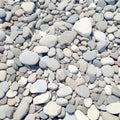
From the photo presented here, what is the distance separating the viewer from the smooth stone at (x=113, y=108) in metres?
1.89

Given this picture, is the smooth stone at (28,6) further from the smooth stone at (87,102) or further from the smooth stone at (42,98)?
the smooth stone at (87,102)

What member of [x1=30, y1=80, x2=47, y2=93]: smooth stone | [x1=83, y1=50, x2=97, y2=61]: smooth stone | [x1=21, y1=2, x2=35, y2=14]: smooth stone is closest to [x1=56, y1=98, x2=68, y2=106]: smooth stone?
[x1=30, y1=80, x2=47, y2=93]: smooth stone

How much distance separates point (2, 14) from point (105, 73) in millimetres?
845

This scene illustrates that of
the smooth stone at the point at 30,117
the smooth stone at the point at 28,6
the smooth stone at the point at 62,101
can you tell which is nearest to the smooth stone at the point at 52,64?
the smooth stone at the point at 62,101

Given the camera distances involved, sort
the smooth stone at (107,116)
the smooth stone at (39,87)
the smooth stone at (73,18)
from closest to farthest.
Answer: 1. the smooth stone at (107,116)
2. the smooth stone at (39,87)
3. the smooth stone at (73,18)

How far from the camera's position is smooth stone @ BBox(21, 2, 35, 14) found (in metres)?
2.45

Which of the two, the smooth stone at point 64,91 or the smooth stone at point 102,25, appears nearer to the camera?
the smooth stone at point 64,91

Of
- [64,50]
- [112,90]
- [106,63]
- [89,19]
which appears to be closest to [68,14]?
[89,19]

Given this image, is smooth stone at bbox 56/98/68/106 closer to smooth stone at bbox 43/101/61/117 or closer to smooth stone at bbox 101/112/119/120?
smooth stone at bbox 43/101/61/117

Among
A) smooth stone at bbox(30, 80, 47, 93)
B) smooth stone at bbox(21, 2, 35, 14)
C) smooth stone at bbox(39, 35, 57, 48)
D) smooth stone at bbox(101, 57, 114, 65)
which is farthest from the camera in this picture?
smooth stone at bbox(21, 2, 35, 14)

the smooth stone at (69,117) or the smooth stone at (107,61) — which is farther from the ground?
the smooth stone at (107,61)

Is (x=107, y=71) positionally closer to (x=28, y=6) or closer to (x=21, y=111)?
(x=21, y=111)

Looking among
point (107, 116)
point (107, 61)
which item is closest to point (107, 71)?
point (107, 61)

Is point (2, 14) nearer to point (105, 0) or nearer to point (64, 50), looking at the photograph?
point (64, 50)
